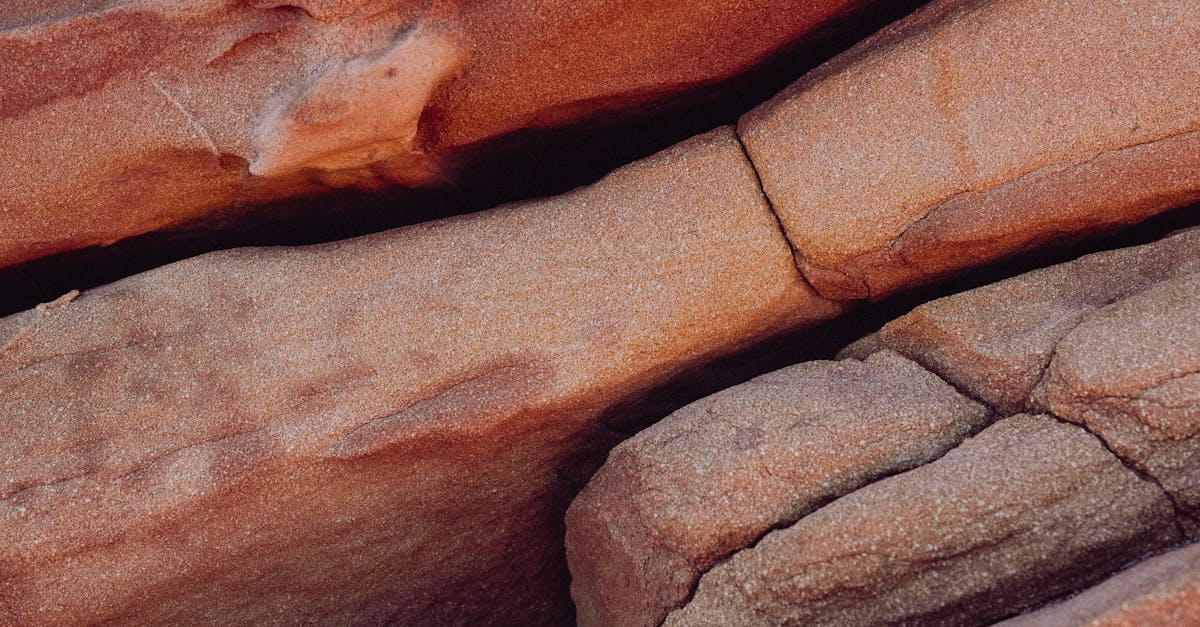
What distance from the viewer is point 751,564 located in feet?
5.88

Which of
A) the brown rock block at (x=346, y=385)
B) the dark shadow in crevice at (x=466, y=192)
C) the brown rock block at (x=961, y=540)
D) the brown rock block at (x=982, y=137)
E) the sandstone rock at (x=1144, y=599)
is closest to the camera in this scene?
the sandstone rock at (x=1144, y=599)

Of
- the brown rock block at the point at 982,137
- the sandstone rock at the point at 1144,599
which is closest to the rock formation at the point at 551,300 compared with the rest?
the brown rock block at the point at 982,137

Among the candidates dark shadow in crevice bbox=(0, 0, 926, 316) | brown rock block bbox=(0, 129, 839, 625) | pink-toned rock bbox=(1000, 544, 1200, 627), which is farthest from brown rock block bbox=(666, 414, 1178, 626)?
dark shadow in crevice bbox=(0, 0, 926, 316)

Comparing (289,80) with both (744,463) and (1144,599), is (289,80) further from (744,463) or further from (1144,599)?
(1144,599)

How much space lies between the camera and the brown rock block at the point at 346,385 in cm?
210

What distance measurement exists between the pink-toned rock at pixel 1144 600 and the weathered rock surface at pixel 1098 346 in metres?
0.24

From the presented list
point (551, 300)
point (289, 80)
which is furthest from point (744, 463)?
point (289, 80)

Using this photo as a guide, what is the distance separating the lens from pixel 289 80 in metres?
2.10

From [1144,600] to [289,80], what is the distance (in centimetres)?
205

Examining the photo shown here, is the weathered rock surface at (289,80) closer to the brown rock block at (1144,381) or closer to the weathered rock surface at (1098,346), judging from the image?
the weathered rock surface at (1098,346)

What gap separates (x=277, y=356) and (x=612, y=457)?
88cm

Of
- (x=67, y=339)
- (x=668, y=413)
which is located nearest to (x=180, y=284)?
(x=67, y=339)

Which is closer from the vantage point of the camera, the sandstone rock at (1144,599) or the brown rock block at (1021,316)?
the sandstone rock at (1144,599)

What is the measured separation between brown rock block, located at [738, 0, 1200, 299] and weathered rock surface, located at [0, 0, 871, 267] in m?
0.24
